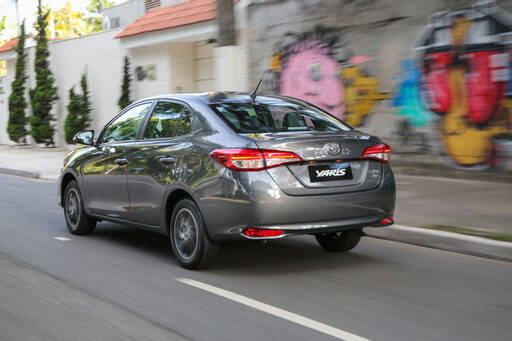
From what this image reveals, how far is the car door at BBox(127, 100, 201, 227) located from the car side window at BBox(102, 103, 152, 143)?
0.62ft

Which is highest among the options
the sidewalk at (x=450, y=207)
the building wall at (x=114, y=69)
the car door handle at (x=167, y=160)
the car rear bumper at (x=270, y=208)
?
the building wall at (x=114, y=69)

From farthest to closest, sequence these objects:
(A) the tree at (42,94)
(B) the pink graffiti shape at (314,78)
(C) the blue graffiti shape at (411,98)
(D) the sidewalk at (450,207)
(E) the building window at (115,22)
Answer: (E) the building window at (115,22) → (A) the tree at (42,94) → (B) the pink graffiti shape at (314,78) → (C) the blue graffiti shape at (411,98) → (D) the sidewalk at (450,207)

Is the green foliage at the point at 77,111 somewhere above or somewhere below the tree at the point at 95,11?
below

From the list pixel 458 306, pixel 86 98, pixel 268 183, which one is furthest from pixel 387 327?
pixel 86 98

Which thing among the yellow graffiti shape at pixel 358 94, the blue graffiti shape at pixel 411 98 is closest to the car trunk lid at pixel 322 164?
the blue graffiti shape at pixel 411 98

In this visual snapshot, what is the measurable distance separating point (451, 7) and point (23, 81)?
20.7 meters

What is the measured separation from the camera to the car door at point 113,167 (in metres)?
6.80

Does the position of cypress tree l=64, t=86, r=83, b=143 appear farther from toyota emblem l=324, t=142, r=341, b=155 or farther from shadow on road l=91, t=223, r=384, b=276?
toyota emblem l=324, t=142, r=341, b=155

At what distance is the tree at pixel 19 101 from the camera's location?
27062 millimetres

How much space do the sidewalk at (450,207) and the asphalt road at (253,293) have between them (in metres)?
0.18

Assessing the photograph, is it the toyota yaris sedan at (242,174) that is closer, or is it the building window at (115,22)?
the toyota yaris sedan at (242,174)

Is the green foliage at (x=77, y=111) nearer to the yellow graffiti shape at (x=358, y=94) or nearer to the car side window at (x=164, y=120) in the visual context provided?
the yellow graffiti shape at (x=358, y=94)

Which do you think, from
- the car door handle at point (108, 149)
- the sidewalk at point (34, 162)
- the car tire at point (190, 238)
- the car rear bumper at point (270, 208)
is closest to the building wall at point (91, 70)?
the sidewalk at point (34, 162)

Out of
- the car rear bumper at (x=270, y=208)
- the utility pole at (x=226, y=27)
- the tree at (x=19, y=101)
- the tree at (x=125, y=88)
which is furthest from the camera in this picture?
the tree at (x=19, y=101)
